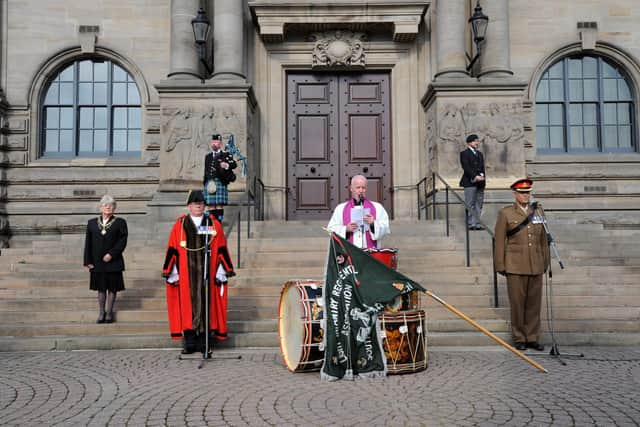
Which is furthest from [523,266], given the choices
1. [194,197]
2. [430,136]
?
[430,136]

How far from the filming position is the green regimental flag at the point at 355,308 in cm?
616

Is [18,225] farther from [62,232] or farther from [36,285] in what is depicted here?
[36,285]

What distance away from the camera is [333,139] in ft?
52.3

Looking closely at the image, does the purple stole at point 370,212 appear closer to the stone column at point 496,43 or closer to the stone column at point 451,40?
the stone column at point 451,40

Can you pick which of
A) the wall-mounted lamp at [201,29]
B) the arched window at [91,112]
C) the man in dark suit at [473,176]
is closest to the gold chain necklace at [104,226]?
the wall-mounted lamp at [201,29]

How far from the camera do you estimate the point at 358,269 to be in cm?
638

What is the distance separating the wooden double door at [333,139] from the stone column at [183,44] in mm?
2680

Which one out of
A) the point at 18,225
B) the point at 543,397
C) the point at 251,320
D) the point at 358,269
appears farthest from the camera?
the point at 18,225

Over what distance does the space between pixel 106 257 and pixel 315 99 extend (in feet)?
28.3

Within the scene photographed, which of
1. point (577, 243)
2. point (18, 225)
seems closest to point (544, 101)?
point (577, 243)

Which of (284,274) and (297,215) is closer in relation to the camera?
(284,274)

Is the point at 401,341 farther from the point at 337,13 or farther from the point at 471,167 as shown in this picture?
the point at 337,13

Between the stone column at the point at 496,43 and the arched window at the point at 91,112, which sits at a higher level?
the stone column at the point at 496,43

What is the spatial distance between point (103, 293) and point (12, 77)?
32.1ft
